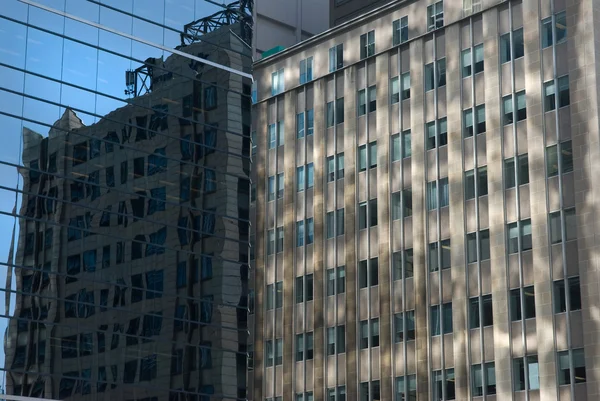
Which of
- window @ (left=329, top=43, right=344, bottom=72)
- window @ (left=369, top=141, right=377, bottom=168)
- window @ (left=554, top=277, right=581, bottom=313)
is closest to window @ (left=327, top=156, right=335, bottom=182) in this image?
window @ (left=369, top=141, right=377, bottom=168)

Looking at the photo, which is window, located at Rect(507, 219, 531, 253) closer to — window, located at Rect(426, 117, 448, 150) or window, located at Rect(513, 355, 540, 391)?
window, located at Rect(513, 355, 540, 391)

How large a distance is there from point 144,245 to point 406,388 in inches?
832

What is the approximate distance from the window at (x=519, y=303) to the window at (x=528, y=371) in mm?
2170

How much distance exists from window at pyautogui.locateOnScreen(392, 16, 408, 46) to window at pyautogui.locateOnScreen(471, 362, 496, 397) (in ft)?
70.8

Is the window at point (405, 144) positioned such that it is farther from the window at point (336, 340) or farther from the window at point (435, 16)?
the window at point (336, 340)

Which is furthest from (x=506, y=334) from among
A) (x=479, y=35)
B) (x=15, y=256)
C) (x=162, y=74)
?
(x=15, y=256)

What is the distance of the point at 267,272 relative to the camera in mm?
83250

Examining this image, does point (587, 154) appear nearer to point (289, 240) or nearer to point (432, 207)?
point (432, 207)

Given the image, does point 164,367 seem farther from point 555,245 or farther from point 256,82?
point 256,82

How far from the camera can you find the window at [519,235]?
65.4 meters

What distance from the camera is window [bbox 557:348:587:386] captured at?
61094 millimetres

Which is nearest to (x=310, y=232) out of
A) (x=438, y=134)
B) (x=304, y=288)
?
(x=304, y=288)

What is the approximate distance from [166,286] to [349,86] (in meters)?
27.2

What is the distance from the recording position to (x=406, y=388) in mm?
71125
